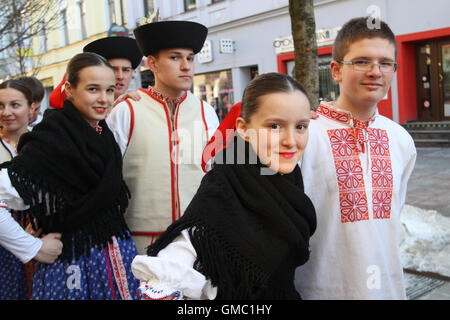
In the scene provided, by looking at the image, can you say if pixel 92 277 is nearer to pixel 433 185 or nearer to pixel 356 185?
pixel 356 185

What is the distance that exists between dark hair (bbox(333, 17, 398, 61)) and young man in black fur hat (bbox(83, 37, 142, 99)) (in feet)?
4.53

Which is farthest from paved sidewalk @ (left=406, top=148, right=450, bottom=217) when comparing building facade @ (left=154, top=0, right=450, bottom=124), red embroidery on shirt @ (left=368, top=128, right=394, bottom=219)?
red embroidery on shirt @ (left=368, top=128, right=394, bottom=219)

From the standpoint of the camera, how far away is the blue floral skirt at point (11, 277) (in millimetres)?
2246

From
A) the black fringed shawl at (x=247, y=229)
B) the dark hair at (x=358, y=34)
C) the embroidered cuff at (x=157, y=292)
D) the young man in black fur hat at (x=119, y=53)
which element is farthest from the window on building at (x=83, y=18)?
the embroidered cuff at (x=157, y=292)

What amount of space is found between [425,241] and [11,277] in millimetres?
3591

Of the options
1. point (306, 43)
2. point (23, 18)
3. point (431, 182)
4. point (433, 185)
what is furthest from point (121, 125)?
point (23, 18)

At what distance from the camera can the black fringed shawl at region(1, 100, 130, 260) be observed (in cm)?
185

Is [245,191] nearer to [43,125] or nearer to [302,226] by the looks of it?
[302,226]

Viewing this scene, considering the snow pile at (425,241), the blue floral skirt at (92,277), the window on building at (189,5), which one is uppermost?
the window on building at (189,5)

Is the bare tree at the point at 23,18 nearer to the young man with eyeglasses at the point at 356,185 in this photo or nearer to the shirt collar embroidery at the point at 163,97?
the shirt collar embroidery at the point at 163,97

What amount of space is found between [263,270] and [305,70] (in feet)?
8.96

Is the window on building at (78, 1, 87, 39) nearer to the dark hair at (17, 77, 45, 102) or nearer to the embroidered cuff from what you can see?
the dark hair at (17, 77, 45, 102)

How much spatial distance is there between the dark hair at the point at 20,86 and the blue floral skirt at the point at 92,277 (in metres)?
1.20
